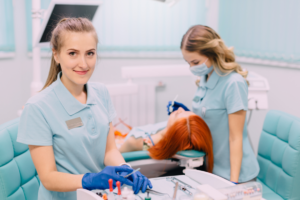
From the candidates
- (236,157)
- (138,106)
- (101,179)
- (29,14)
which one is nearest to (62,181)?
(101,179)

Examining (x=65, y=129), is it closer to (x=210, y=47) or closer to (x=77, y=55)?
(x=77, y=55)

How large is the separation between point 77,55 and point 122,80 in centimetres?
201

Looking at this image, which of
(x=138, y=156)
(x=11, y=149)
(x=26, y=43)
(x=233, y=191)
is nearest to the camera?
(x=233, y=191)

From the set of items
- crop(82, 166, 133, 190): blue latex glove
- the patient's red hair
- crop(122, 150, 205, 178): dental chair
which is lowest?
crop(122, 150, 205, 178): dental chair

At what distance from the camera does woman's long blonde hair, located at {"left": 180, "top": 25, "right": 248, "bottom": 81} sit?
1.66 metres

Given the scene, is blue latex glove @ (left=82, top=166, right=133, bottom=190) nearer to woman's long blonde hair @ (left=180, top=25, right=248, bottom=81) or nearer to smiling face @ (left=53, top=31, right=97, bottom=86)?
smiling face @ (left=53, top=31, right=97, bottom=86)

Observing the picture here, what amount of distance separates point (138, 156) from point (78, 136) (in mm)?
886

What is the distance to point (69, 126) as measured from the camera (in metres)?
1.17

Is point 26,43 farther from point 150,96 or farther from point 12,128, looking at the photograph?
point 12,128

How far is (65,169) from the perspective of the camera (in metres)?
1.21

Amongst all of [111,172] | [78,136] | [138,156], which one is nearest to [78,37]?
[78,136]

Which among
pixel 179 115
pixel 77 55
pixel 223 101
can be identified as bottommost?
pixel 179 115

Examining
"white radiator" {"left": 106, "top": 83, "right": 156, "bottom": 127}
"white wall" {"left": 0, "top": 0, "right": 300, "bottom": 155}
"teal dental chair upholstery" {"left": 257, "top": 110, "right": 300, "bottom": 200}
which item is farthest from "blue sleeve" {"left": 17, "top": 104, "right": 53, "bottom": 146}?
"white radiator" {"left": 106, "top": 83, "right": 156, "bottom": 127}

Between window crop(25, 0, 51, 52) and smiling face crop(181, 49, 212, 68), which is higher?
window crop(25, 0, 51, 52)
